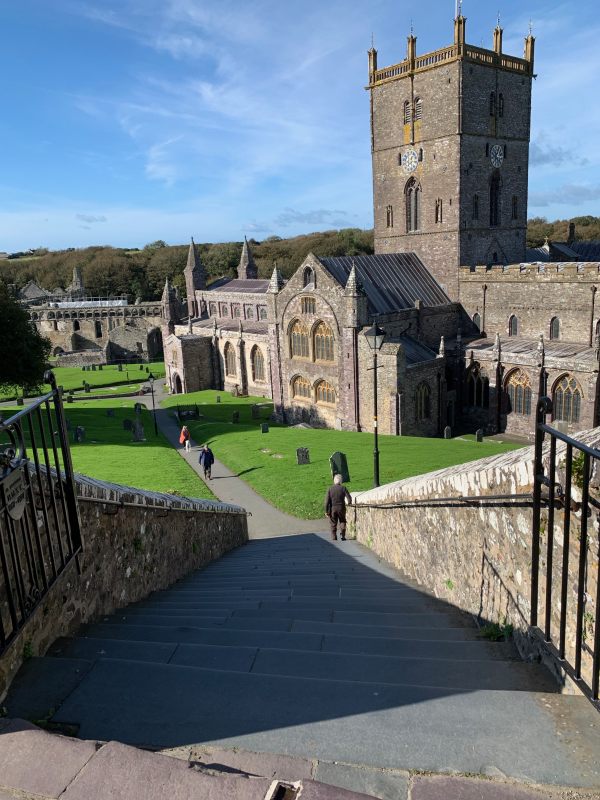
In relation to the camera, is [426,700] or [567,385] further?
[567,385]

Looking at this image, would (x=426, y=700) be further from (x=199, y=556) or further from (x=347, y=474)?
(x=347, y=474)

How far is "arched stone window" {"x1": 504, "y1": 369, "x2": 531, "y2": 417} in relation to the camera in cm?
3416

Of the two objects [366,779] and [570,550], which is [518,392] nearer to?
[570,550]

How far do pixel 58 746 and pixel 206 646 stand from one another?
6.74ft

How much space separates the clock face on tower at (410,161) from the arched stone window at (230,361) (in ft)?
69.7

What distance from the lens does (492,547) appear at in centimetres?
603

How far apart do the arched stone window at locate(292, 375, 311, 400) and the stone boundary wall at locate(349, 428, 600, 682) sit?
96.3ft

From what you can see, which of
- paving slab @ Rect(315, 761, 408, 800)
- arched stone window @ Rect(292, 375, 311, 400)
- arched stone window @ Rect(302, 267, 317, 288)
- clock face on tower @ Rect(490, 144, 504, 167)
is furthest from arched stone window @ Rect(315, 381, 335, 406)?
paving slab @ Rect(315, 761, 408, 800)

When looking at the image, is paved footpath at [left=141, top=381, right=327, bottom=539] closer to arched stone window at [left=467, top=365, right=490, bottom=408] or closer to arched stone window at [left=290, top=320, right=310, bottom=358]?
arched stone window at [left=290, top=320, right=310, bottom=358]

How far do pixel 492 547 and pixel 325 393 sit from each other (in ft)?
105

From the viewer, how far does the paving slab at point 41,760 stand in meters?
2.85

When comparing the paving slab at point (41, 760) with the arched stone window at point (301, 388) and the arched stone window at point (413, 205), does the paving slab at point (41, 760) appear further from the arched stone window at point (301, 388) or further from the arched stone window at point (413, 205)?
the arched stone window at point (413, 205)

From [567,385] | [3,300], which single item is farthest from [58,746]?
[3,300]

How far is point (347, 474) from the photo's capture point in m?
23.2
